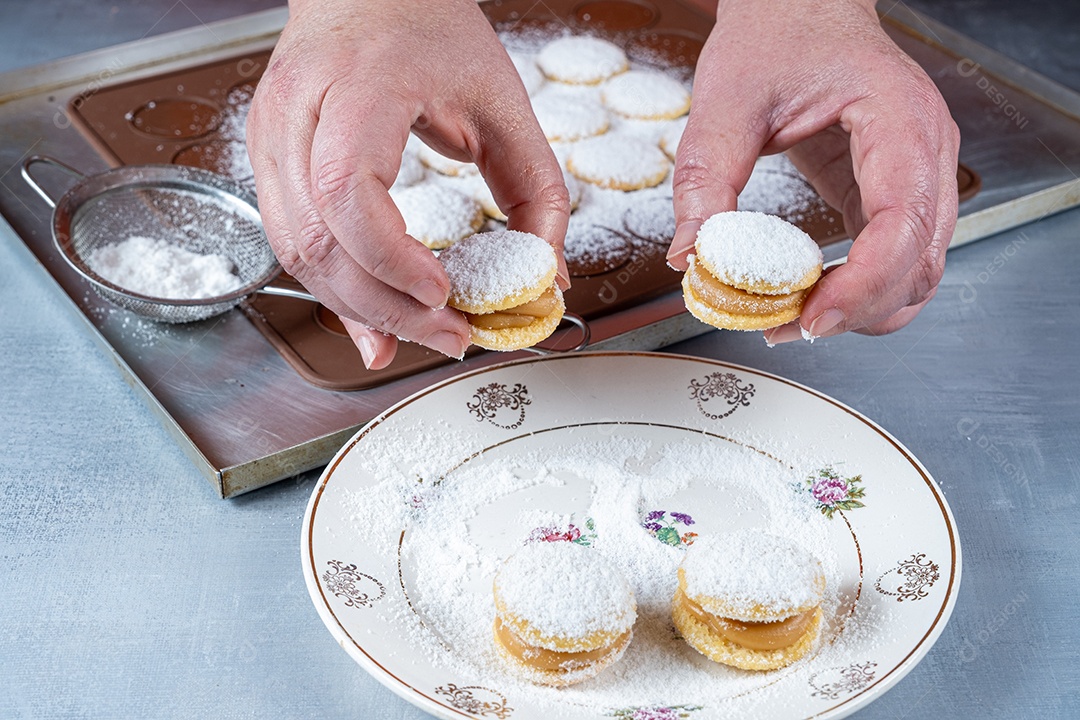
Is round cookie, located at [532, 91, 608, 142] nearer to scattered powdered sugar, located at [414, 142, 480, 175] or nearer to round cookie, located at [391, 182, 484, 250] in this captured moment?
scattered powdered sugar, located at [414, 142, 480, 175]

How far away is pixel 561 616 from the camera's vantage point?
3.48 feet

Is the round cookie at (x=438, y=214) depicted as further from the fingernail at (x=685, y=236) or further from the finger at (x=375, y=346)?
the fingernail at (x=685, y=236)

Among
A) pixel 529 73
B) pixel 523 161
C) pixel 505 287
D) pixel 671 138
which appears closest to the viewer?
pixel 505 287

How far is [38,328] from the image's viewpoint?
67.0 inches

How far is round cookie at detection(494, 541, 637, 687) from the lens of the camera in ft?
3.46

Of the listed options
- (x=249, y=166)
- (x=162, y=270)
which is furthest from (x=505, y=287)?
(x=249, y=166)

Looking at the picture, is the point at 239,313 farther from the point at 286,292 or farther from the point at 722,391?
the point at 722,391

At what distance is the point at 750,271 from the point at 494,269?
0.98 feet

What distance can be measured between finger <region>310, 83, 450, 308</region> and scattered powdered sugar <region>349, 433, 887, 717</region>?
26 cm

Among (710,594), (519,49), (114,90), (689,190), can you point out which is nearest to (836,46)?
(689,190)

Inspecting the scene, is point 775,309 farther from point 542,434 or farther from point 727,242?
point 542,434

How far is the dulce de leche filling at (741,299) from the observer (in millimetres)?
1307

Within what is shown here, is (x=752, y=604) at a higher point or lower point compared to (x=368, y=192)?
lower

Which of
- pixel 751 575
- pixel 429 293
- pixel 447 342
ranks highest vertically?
pixel 429 293
